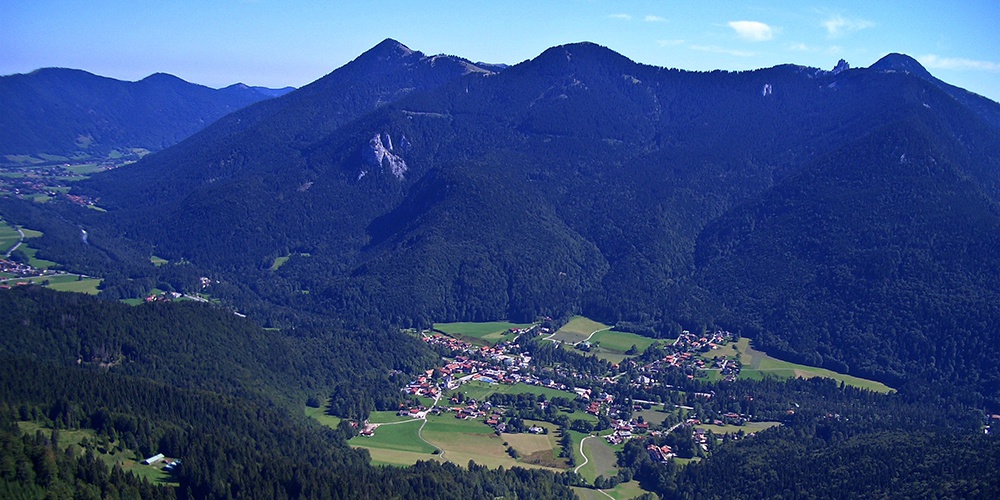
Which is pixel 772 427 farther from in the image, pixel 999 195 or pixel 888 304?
pixel 999 195

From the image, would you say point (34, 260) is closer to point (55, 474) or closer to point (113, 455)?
point (113, 455)

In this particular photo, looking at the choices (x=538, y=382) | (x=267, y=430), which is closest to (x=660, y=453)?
(x=538, y=382)

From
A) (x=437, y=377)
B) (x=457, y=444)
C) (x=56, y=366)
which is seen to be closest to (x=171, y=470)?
(x=56, y=366)

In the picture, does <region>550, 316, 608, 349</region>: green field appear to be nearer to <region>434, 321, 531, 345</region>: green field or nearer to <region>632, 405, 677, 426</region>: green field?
<region>434, 321, 531, 345</region>: green field

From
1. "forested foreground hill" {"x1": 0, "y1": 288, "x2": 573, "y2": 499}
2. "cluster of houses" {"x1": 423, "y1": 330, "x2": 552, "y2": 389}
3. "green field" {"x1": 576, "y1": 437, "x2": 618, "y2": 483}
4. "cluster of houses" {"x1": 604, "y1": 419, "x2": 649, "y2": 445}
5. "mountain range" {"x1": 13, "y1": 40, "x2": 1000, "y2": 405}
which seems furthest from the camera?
"mountain range" {"x1": 13, "y1": 40, "x2": 1000, "y2": 405}

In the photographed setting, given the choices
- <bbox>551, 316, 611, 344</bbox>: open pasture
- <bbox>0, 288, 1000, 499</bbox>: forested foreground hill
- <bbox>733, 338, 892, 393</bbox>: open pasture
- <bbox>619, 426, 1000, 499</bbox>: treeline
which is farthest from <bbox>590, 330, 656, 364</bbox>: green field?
<bbox>619, 426, 1000, 499</bbox>: treeline
